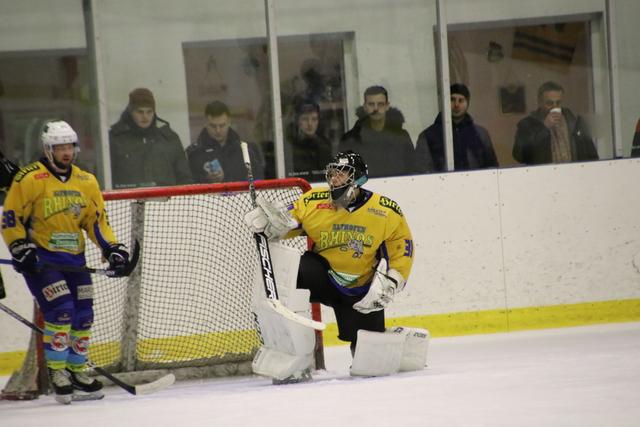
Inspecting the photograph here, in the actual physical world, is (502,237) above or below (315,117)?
below

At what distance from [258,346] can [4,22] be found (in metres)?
2.25

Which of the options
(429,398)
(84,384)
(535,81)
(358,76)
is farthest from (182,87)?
(429,398)

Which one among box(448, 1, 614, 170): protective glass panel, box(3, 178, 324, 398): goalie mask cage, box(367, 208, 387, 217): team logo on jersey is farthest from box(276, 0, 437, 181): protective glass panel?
box(367, 208, 387, 217): team logo on jersey

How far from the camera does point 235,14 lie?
20.3ft

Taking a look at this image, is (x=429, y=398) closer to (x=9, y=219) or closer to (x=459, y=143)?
(x=9, y=219)

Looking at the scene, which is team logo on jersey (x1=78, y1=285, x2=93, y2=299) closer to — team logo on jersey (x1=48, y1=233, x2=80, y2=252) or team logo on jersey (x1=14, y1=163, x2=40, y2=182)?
team logo on jersey (x1=48, y1=233, x2=80, y2=252)

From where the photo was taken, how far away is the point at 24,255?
4.28m

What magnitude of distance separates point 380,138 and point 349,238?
5.05 ft

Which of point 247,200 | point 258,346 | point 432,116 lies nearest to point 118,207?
point 247,200

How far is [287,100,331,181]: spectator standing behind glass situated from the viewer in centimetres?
621

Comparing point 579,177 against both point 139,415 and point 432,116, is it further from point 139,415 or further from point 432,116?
point 139,415

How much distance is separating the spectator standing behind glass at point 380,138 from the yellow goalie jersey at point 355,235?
1307 mm

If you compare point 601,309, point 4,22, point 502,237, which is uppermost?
point 4,22

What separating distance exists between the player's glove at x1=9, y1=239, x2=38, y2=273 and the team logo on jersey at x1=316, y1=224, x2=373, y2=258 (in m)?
1.26
